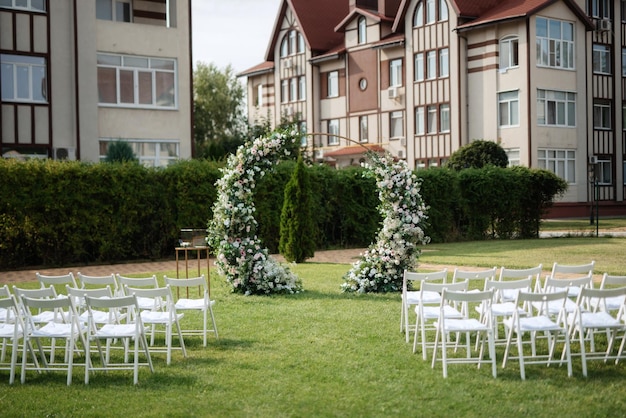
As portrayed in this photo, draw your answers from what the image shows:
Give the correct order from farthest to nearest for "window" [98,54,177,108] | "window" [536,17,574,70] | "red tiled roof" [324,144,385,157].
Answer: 1. "red tiled roof" [324,144,385,157]
2. "window" [536,17,574,70]
3. "window" [98,54,177,108]

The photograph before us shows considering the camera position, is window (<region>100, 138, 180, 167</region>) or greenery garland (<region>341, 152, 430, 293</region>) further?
window (<region>100, 138, 180, 167</region>)

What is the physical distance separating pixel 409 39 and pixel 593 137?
11.2 meters

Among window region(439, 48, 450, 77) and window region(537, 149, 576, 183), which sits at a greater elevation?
window region(439, 48, 450, 77)

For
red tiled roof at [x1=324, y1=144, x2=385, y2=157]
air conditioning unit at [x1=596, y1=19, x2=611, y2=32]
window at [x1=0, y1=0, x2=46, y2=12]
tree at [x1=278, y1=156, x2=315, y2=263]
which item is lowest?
tree at [x1=278, y1=156, x2=315, y2=263]

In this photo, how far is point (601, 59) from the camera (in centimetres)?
4403

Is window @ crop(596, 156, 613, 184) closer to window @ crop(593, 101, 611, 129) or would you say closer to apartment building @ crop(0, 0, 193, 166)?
window @ crop(593, 101, 611, 129)

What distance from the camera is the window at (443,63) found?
42438 mm

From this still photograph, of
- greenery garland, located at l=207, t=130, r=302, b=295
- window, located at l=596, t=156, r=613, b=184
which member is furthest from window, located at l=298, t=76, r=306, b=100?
greenery garland, located at l=207, t=130, r=302, b=295

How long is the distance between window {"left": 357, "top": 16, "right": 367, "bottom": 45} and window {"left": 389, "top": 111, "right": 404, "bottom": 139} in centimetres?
487

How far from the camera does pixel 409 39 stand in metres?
44.4

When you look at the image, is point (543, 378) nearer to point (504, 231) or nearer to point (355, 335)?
point (355, 335)

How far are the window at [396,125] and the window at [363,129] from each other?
191cm

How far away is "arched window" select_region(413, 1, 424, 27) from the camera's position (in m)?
43.7

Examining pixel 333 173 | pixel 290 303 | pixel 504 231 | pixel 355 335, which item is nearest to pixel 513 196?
pixel 504 231
